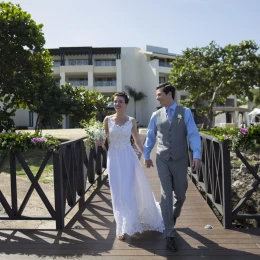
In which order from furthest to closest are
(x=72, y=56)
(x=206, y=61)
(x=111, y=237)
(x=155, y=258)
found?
(x=72, y=56)
(x=206, y=61)
(x=111, y=237)
(x=155, y=258)

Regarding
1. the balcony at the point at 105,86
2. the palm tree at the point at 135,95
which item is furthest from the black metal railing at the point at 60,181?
the palm tree at the point at 135,95

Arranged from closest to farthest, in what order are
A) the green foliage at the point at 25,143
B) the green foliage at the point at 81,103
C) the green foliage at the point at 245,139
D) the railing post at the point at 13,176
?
the green foliage at the point at 245,139
the green foliage at the point at 25,143
the railing post at the point at 13,176
the green foliage at the point at 81,103

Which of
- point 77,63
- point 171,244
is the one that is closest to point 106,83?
point 77,63

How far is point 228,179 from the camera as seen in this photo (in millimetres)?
4004

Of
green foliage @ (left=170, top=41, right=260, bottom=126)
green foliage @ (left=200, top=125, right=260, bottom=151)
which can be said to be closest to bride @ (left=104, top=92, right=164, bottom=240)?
green foliage @ (left=200, top=125, right=260, bottom=151)

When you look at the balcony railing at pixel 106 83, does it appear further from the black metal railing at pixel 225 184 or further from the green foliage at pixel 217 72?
the black metal railing at pixel 225 184

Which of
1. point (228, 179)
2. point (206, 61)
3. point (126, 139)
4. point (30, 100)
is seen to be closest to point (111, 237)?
point (126, 139)

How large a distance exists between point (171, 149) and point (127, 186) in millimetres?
827

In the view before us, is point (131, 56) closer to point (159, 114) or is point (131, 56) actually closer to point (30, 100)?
point (30, 100)

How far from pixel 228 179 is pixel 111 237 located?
61.2 inches

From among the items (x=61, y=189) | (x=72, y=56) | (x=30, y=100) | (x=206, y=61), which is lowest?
(x=61, y=189)

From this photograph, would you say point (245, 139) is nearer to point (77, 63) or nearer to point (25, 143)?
point (25, 143)

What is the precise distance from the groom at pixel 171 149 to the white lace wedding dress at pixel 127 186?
0.49 meters

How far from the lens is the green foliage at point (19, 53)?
47.5 feet
